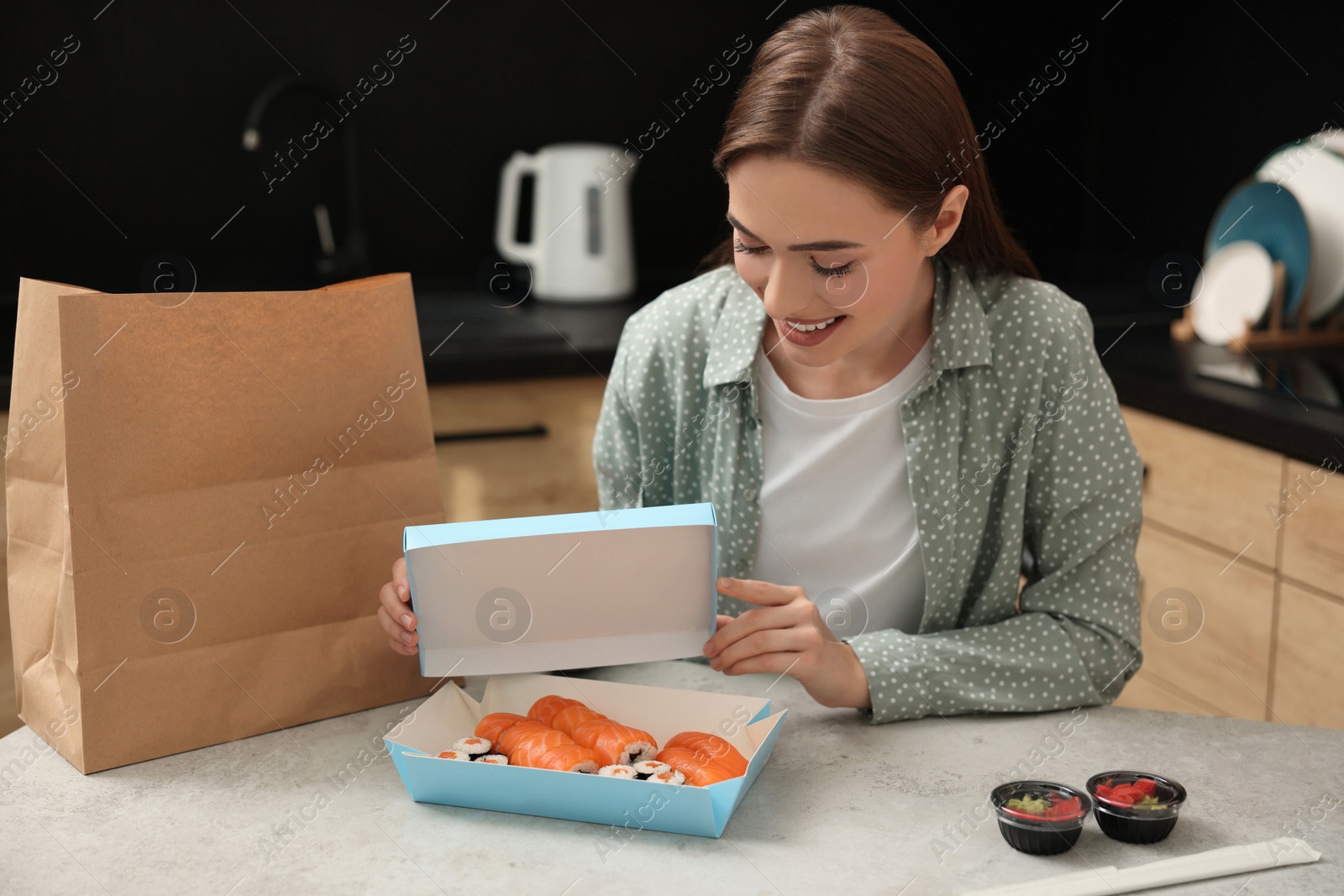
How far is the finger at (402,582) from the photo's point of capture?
40.3 inches

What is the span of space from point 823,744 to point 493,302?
64.4 inches

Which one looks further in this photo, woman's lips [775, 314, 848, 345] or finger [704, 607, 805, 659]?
woman's lips [775, 314, 848, 345]

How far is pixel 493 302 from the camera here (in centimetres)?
247

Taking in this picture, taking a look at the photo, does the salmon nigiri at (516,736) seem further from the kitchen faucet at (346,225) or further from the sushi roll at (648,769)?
the kitchen faucet at (346,225)

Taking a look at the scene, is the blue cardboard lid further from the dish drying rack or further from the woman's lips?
the dish drying rack

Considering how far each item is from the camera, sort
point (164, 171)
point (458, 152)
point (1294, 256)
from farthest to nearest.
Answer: point (458, 152)
point (164, 171)
point (1294, 256)

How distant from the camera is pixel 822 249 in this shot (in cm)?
107

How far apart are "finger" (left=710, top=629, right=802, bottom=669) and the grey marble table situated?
8 centimetres

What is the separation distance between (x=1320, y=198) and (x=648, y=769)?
183cm

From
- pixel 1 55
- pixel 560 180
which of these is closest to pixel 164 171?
pixel 1 55

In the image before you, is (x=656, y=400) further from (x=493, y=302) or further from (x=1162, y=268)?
(x=1162, y=268)

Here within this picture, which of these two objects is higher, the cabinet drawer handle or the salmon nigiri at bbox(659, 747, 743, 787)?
the cabinet drawer handle

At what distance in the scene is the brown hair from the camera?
1073 mm

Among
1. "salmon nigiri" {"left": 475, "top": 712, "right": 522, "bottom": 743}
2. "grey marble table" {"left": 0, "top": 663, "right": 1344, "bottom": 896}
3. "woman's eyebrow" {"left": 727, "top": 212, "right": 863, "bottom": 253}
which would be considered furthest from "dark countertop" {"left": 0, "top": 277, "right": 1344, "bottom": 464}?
"salmon nigiri" {"left": 475, "top": 712, "right": 522, "bottom": 743}
